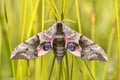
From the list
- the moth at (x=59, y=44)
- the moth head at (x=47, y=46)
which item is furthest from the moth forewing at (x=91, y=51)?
the moth head at (x=47, y=46)

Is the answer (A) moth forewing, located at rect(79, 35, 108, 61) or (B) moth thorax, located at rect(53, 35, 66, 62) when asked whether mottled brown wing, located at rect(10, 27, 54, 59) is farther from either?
(A) moth forewing, located at rect(79, 35, 108, 61)

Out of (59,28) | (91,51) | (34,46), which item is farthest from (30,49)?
(91,51)

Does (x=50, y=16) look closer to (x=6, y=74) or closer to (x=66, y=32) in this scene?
(x=66, y=32)

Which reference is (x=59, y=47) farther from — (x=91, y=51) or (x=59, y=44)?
(x=91, y=51)

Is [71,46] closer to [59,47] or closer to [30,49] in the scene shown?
[59,47]

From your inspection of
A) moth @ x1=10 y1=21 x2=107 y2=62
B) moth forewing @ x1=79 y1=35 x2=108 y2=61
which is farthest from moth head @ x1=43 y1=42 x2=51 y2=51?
moth forewing @ x1=79 y1=35 x2=108 y2=61

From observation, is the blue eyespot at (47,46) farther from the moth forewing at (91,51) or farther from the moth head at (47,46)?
the moth forewing at (91,51)

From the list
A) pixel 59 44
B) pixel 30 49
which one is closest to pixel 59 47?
pixel 59 44
